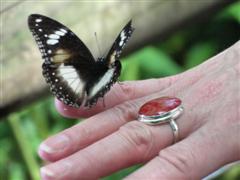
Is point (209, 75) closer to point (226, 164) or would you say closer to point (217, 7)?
point (226, 164)

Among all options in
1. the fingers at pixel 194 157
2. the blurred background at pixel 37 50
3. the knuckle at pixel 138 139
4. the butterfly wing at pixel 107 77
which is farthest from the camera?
the blurred background at pixel 37 50

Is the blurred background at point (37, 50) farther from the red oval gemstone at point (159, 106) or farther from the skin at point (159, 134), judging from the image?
the red oval gemstone at point (159, 106)

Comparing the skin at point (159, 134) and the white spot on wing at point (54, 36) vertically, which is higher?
the white spot on wing at point (54, 36)

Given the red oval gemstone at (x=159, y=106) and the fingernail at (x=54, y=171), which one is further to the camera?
the red oval gemstone at (x=159, y=106)

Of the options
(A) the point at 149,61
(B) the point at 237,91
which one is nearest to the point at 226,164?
(B) the point at 237,91

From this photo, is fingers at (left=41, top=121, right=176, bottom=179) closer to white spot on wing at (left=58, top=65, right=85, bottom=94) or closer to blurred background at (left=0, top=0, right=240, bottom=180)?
white spot on wing at (left=58, top=65, right=85, bottom=94)

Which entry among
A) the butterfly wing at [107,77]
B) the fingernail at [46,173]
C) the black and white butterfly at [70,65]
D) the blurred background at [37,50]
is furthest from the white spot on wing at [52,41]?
the fingernail at [46,173]

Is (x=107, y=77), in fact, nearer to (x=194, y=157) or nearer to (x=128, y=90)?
(x=128, y=90)

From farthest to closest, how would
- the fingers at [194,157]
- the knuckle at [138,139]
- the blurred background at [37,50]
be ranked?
1. the blurred background at [37,50]
2. the knuckle at [138,139]
3. the fingers at [194,157]
